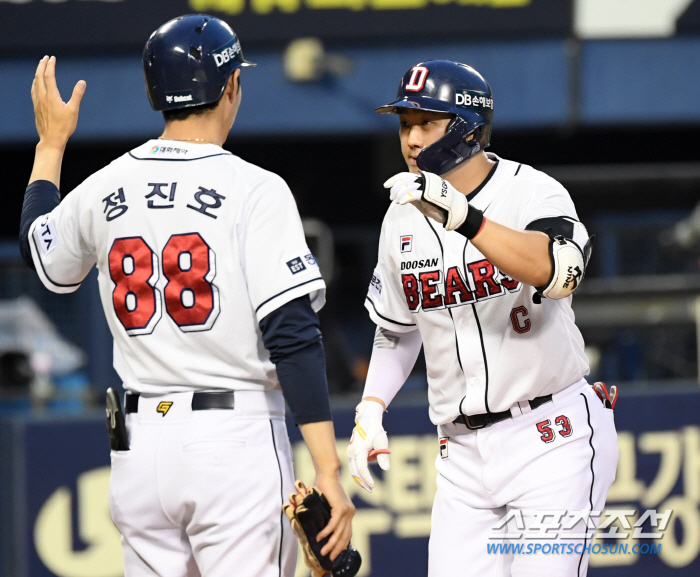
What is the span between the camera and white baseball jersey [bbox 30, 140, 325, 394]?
2.73 meters

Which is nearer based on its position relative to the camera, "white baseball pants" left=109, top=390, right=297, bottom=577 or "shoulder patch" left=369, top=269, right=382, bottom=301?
"white baseball pants" left=109, top=390, right=297, bottom=577

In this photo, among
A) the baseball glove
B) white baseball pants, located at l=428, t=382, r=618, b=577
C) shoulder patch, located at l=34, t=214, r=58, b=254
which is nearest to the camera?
the baseball glove

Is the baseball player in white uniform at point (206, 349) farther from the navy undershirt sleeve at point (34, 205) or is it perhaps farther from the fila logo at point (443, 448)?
the fila logo at point (443, 448)

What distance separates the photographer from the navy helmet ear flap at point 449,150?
11.1 ft

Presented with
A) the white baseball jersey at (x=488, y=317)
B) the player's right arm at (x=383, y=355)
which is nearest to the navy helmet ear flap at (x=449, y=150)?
the white baseball jersey at (x=488, y=317)

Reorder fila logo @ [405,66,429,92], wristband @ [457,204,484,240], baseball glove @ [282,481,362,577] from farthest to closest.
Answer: fila logo @ [405,66,429,92], wristband @ [457,204,484,240], baseball glove @ [282,481,362,577]

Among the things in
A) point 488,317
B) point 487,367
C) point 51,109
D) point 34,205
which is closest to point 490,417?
point 487,367

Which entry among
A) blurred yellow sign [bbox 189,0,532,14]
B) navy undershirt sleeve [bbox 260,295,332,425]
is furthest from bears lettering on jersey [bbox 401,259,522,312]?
blurred yellow sign [bbox 189,0,532,14]

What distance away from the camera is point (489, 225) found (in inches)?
113

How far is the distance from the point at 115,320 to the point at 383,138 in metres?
8.80

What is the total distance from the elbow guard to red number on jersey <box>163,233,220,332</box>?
0.97 m

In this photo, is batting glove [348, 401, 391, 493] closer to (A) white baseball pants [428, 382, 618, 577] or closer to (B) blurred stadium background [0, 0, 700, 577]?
(A) white baseball pants [428, 382, 618, 577]

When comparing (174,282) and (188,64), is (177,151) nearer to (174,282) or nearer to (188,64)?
(188,64)

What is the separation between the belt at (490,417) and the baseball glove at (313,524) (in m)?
0.75
